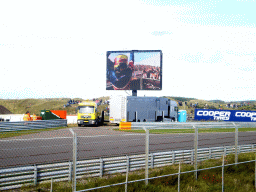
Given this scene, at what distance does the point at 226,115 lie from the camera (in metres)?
48.0

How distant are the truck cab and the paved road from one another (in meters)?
23.9

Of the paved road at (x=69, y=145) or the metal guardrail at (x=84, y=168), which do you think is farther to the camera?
the metal guardrail at (x=84, y=168)

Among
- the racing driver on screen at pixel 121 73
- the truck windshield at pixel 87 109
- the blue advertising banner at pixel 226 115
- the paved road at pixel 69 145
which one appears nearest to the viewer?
the paved road at pixel 69 145

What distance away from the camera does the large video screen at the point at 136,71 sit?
127ft

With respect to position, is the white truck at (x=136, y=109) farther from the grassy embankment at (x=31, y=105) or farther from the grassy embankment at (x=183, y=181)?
the grassy embankment at (x=31, y=105)

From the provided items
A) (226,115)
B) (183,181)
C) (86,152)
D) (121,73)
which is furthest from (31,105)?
(86,152)

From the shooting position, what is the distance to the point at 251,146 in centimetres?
1744

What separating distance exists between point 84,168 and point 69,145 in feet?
3.23

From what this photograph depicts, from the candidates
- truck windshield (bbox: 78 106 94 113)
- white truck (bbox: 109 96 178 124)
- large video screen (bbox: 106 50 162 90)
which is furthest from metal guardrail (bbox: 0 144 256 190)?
large video screen (bbox: 106 50 162 90)

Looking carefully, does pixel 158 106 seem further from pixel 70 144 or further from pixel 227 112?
pixel 70 144

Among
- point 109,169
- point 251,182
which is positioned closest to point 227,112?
point 251,182

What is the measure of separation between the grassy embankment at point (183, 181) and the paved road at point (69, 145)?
2.38 ft

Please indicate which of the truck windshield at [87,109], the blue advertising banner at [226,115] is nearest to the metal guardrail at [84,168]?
the truck windshield at [87,109]

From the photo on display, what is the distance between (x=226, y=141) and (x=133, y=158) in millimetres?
6315
